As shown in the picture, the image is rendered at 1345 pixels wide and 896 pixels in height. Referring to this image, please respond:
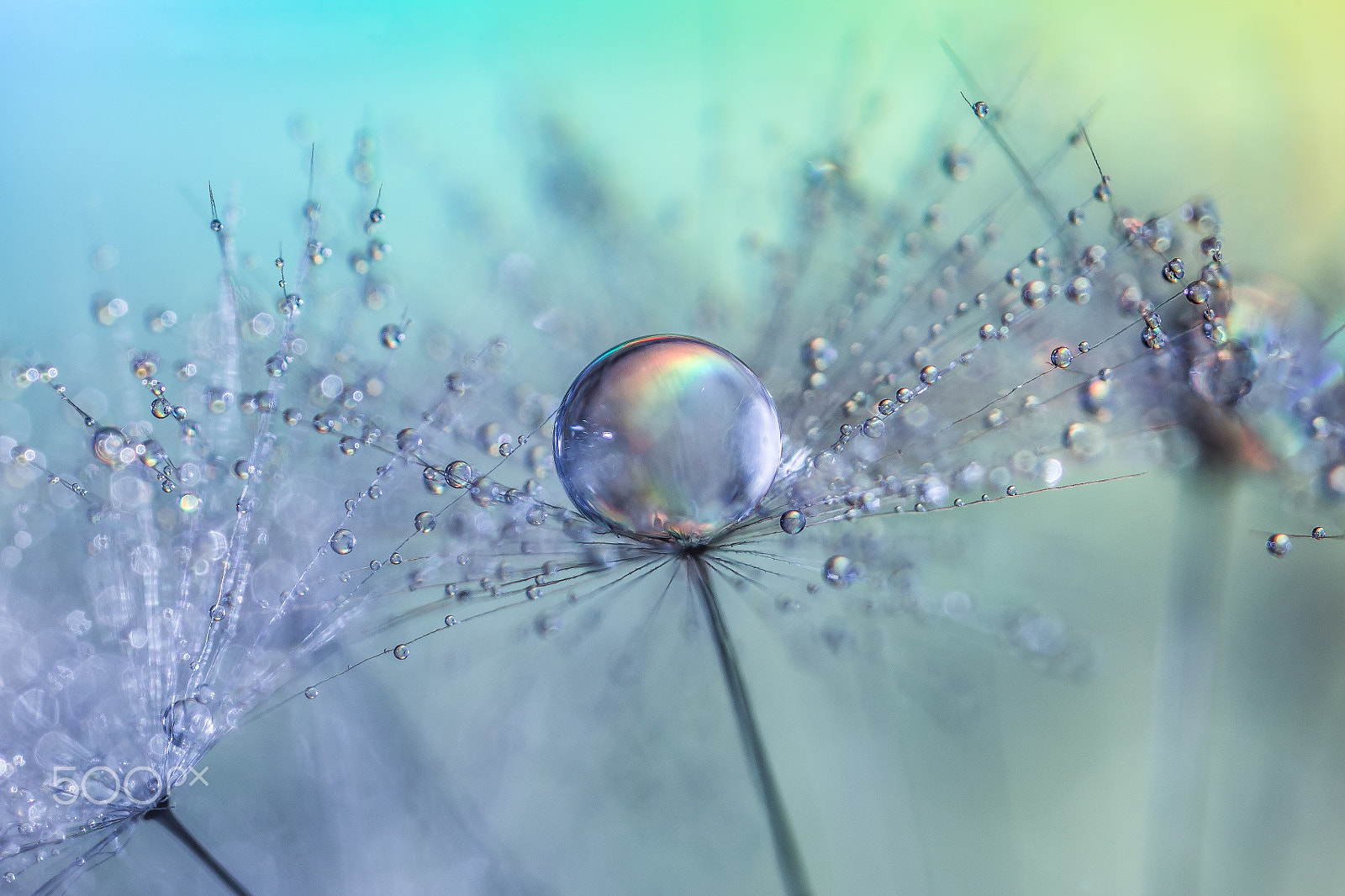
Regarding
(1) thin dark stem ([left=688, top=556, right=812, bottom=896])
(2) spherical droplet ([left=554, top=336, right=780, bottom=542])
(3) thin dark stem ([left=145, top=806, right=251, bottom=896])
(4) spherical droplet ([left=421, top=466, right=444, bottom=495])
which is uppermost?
(2) spherical droplet ([left=554, top=336, right=780, bottom=542])

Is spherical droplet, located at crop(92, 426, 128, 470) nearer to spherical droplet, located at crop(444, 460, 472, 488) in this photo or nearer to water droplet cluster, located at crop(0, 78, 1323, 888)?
water droplet cluster, located at crop(0, 78, 1323, 888)


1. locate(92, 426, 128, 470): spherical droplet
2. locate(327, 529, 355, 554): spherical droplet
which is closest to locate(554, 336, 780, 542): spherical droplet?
locate(327, 529, 355, 554): spherical droplet

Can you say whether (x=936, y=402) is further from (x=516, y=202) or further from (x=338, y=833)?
(x=338, y=833)

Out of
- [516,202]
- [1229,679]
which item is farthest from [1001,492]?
[516,202]

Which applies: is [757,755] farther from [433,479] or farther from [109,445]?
[109,445]

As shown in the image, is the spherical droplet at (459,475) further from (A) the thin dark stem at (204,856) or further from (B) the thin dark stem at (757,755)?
(A) the thin dark stem at (204,856)

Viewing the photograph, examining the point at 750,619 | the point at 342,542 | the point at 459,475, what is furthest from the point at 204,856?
the point at 750,619

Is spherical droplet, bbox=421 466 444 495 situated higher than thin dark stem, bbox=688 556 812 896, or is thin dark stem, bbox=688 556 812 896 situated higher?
spherical droplet, bbox=421 466 444 495

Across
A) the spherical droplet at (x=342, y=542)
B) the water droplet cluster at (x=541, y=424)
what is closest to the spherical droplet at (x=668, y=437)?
the water droplet cluster at (x=541, y=424)
